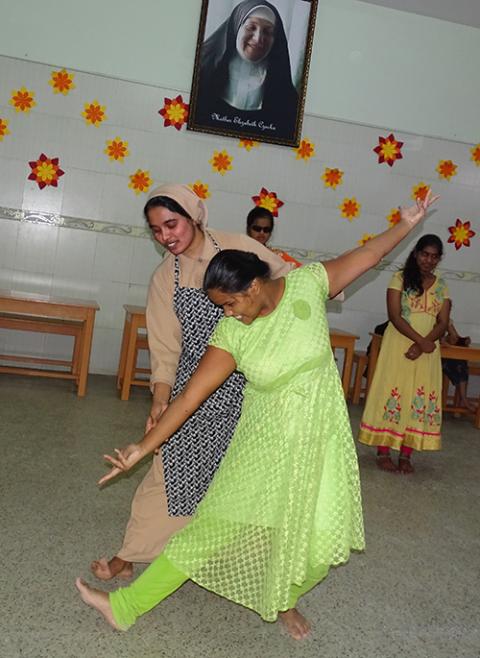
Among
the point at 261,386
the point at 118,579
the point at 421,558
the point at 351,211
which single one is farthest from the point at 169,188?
the point at 351,211

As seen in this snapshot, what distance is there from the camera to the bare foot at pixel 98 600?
2.34 meters

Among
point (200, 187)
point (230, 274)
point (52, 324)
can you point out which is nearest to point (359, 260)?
point (230, 274)

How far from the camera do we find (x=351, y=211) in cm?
664

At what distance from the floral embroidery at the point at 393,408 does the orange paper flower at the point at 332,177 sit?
2.55 meters

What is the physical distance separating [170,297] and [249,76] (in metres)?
4.18

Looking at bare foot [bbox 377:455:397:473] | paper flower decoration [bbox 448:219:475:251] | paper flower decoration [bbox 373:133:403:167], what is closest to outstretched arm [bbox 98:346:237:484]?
bare foot [bbox 377:455:397:473]

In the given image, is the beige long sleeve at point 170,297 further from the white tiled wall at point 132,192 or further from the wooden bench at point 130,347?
the white tiled wall at point 132,192

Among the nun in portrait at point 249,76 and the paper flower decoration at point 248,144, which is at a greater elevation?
the nun in portrait at point 249,76

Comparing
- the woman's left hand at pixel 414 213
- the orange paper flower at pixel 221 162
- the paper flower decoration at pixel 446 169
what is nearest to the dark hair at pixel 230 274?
the woman's left hand at pixel 414 213

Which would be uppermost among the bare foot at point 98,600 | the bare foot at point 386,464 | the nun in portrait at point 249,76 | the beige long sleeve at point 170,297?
the nun in portrait at point 249,76

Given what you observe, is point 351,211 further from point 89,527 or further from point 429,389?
point 89,527

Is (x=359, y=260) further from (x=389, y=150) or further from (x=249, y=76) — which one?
(x=389, y=150)

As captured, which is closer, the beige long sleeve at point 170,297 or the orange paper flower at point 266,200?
the beige long sleeve at point 170,297

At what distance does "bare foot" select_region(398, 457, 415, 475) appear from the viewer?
15.0ft
